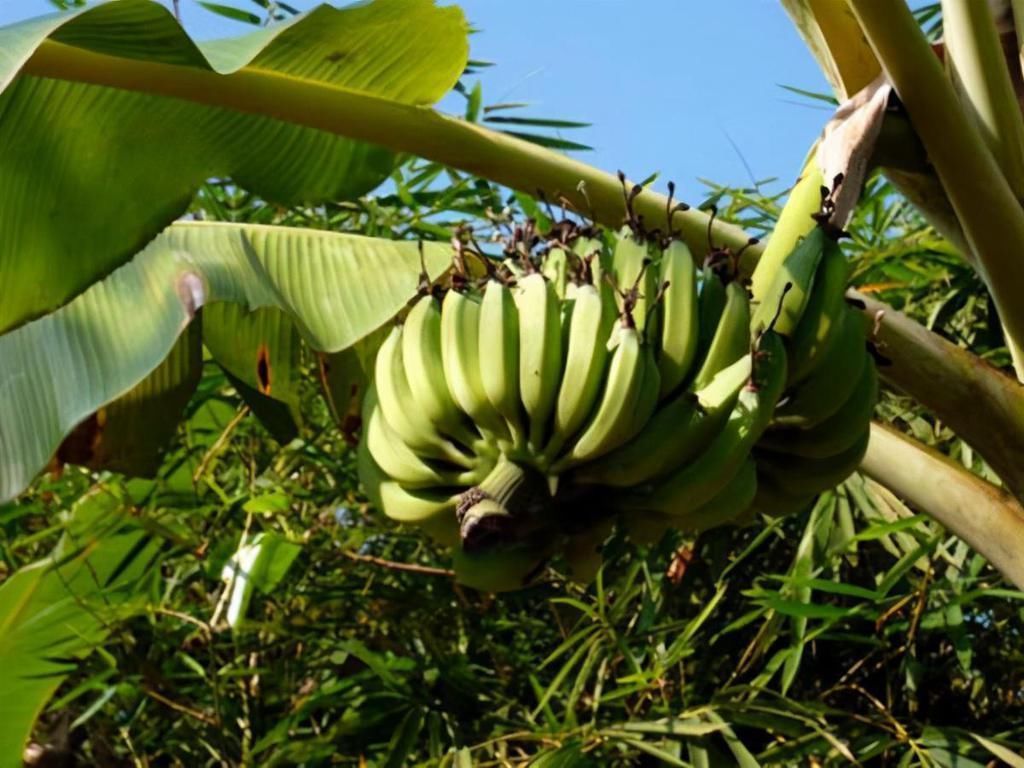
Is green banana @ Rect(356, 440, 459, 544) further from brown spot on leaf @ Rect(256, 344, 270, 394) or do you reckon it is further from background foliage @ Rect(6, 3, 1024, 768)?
background foliage @ Rect(6, 3, 1024, 768)

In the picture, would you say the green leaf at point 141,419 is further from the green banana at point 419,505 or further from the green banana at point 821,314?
the green banana at point 821,314

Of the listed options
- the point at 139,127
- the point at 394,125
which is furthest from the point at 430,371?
the point at 139,127

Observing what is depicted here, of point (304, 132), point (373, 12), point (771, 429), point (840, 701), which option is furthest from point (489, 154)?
point (840, 701)

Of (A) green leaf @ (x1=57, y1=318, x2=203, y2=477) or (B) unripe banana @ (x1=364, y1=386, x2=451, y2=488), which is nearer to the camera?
(B) unripe banana @ (x1=364, y1=386, x2=451, y2=488)

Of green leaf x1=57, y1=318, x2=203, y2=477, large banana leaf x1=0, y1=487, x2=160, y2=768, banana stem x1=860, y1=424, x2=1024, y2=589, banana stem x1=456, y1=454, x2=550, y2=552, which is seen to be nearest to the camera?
banana stem x1=456, y1=454, x2=550, y2=552

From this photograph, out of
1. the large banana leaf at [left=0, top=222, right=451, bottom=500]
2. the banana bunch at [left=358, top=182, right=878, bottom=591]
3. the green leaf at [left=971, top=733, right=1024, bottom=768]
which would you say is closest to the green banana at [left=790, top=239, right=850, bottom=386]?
the banana bunch at [left=358, top=182, right=878, bottom=591]

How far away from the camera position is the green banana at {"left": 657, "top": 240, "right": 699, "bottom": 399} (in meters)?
0.83

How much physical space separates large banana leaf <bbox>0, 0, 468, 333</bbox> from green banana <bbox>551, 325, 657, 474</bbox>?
41 cm

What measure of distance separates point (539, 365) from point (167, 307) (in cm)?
43

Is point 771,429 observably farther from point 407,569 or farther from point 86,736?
point 86,736

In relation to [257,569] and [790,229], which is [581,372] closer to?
[790,229]

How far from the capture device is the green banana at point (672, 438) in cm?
78

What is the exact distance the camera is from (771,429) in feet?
2.89

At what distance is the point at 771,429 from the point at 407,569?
129cm
